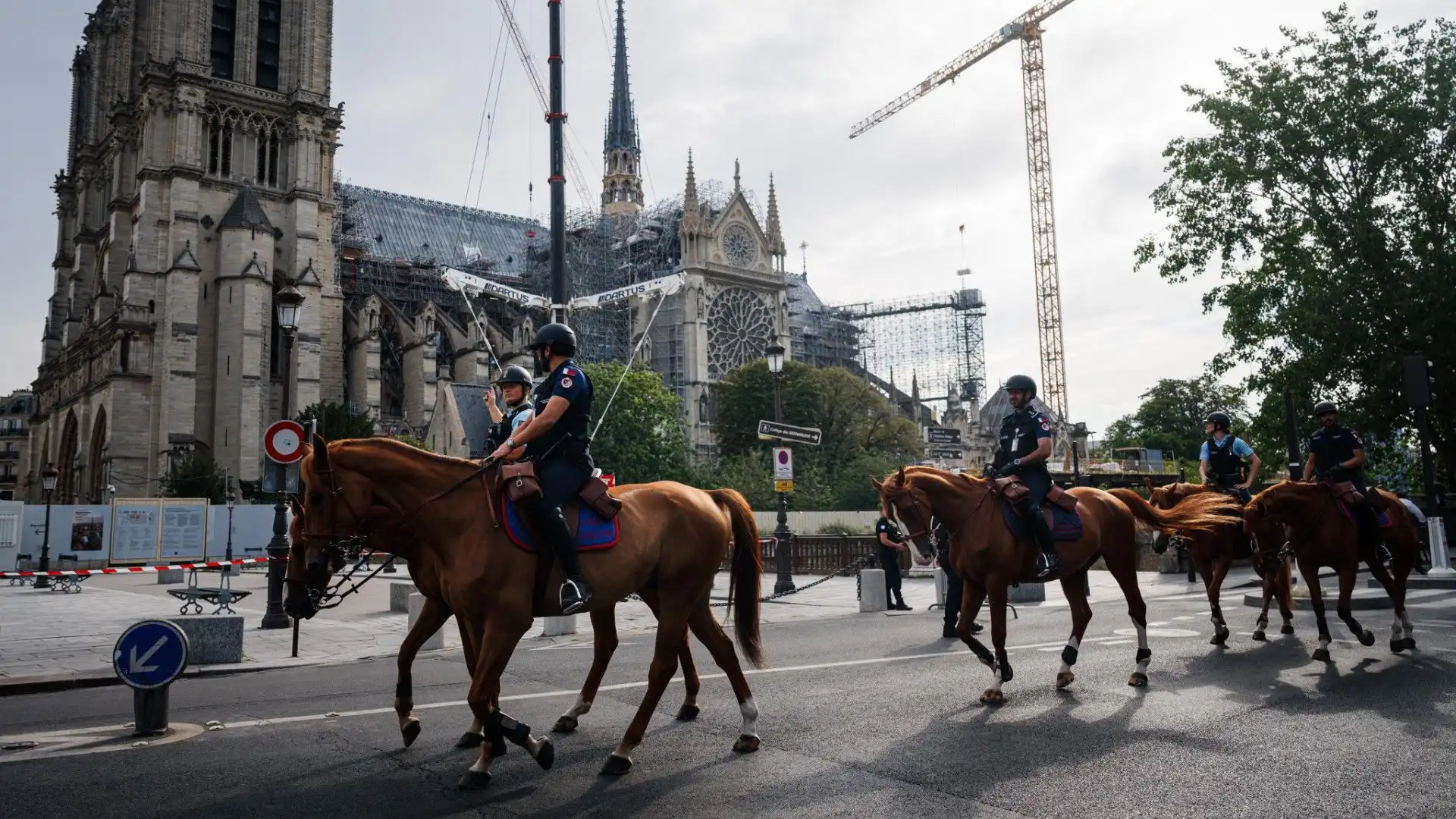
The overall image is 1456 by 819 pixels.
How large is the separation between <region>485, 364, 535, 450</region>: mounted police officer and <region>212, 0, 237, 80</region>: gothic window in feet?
208

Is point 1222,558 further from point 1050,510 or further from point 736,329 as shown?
point 736,329

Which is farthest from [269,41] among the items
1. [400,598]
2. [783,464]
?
[783,464]

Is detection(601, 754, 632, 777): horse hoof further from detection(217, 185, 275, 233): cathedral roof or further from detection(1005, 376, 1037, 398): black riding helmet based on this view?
detection(217, 185, 275, 233): cathedral roof

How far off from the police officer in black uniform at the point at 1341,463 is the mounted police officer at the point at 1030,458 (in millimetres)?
3664

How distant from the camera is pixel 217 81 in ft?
195

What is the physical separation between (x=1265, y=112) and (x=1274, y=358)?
643 centimetres

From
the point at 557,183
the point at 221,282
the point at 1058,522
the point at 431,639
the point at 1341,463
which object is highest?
the point at 221,282

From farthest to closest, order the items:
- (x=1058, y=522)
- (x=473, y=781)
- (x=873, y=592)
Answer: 1. (x=873, y=592)
2. (x=1058, y=522)
3. (x=473, y=781)

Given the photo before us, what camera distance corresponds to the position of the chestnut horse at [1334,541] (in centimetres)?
972

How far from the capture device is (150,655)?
7137 mm

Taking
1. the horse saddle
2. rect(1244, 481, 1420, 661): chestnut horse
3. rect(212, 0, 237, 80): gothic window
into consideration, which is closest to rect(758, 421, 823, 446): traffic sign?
rect(1244, 481, 1420, 661): chestnut horse

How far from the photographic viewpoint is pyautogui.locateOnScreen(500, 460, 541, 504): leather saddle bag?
19.7 ft

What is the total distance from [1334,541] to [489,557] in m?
8.58

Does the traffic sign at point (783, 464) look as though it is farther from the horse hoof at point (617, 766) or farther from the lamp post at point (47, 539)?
the lamp post at point (47, 539)
